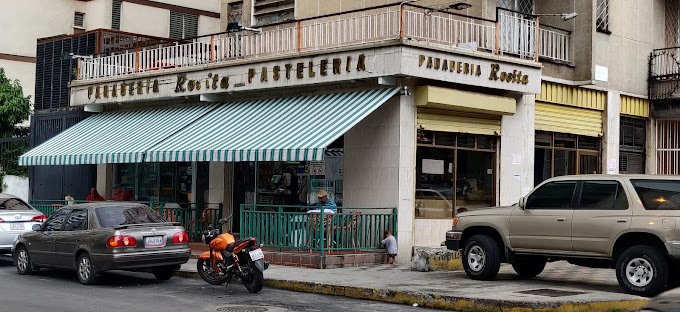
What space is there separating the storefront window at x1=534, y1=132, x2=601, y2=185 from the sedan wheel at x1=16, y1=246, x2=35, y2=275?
38.0 feet

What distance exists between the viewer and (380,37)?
59.6ft

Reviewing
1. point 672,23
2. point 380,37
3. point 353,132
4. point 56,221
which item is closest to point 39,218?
point 56,221

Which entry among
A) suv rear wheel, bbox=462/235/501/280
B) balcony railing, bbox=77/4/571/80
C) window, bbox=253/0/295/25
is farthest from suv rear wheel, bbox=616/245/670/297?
window, bbox=253/0/295/25

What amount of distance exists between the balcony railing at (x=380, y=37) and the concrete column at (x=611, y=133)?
1894 mm

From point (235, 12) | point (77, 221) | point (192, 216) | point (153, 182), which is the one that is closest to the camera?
point (77, 221)

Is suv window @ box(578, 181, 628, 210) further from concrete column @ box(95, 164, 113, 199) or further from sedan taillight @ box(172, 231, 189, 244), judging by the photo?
concrete column @ box(95, 164, 113, 199)

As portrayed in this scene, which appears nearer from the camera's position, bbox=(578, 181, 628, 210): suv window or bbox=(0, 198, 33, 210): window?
bbox=(578, 181, 628, 210): suv window

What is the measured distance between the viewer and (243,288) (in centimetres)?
1463

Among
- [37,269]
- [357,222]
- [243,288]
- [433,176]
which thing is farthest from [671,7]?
[37,269]

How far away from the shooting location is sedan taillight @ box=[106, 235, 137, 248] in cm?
1465

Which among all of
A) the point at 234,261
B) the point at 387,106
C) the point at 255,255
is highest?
the point at 387,106

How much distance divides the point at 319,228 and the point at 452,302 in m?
5.13

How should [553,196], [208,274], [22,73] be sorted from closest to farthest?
[553,196] → [208,274] → [22,73]

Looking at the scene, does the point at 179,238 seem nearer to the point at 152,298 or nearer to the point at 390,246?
the point at 152,298
